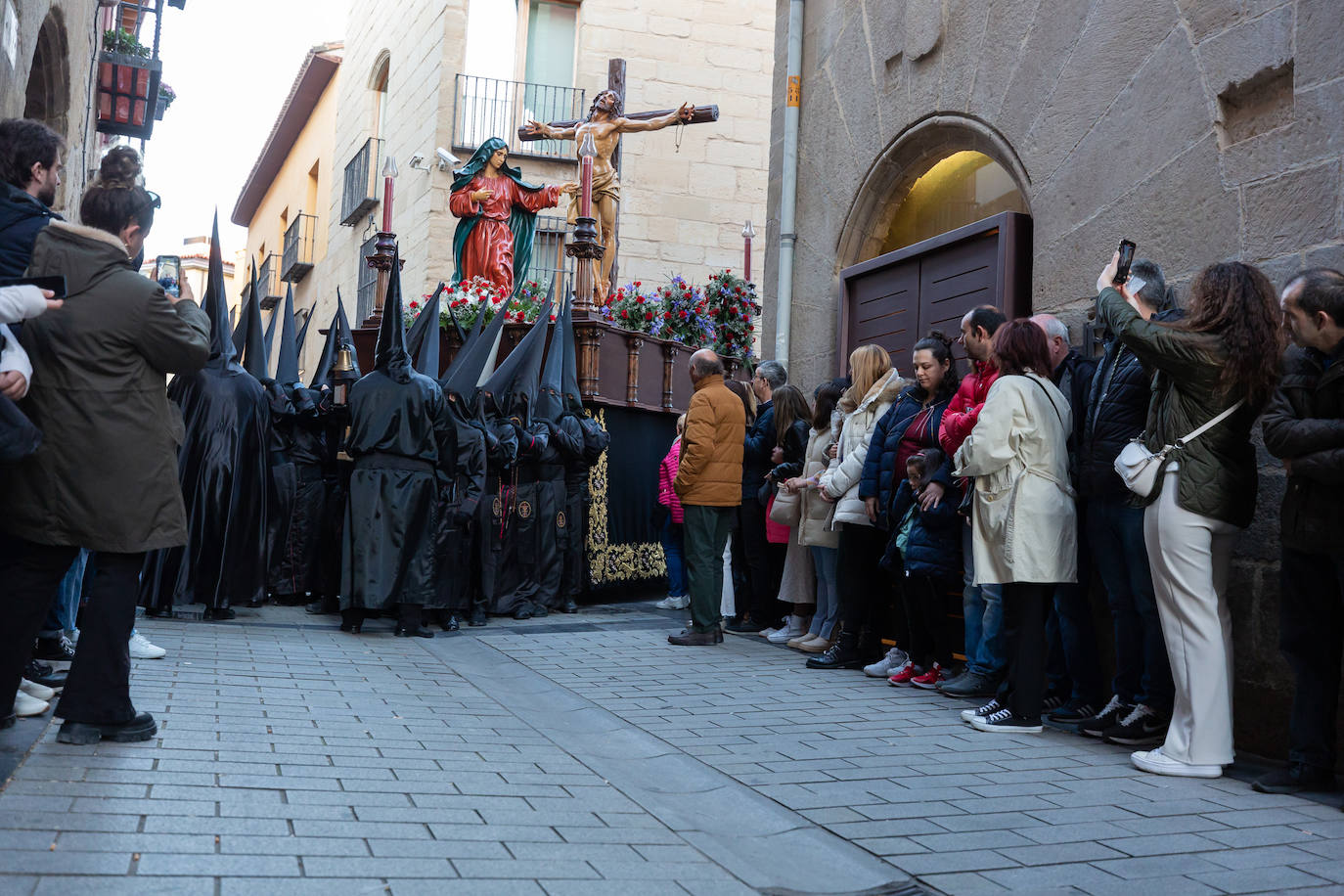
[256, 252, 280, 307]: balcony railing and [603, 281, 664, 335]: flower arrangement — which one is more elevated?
[256, 252, 280, 307]: balcony railing

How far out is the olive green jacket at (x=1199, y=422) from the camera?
14.9 feet

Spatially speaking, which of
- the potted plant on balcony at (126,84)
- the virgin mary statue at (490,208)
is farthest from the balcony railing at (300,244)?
the virgin mary statue at (490,208)

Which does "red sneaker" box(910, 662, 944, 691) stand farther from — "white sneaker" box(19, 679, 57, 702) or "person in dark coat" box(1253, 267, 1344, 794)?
"white sneaker" box(19, 679, 57, 702)

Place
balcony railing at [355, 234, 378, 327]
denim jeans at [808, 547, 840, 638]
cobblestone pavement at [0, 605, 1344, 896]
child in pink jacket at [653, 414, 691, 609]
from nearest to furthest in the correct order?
cobblestone pavement at [0, 605, 1344, 896], denim jeans at [808, 547, 840, 638], child in pink jacket at [653, 414, 691, 609], balcony railing at [355, 234, 378, 327]

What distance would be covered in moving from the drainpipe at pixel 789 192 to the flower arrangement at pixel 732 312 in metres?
2.76

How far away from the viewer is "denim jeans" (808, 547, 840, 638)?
7559 millimetres

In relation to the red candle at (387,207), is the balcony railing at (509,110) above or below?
above

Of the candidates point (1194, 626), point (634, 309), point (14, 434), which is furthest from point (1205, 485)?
point (634, 309)

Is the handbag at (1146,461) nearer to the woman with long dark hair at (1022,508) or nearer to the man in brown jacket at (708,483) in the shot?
the woman with long dark hair at (1022,508)

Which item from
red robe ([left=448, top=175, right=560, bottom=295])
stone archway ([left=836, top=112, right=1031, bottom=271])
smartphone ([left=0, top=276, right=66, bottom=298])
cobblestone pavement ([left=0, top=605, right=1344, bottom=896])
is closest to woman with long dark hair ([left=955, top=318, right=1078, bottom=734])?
cobblestone pavement ([left=0, top=605, right=1344, bottom=896])

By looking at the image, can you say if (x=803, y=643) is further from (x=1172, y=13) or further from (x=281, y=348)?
(x=281, y=348)

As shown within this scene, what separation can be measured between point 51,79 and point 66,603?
6.02m

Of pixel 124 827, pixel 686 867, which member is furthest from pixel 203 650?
pixel 686 867

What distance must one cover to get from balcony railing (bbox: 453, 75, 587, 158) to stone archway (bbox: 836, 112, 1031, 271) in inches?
442
